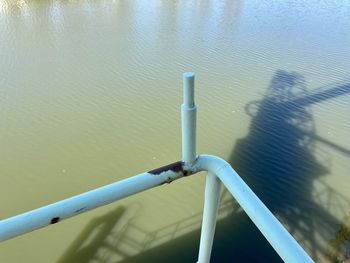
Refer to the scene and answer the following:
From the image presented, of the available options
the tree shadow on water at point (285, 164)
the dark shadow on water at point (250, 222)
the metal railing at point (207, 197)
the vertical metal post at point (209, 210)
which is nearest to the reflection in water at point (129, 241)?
the dark shadow on water at point (250, 222)

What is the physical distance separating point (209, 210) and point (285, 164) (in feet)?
10.5

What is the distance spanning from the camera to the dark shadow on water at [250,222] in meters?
3.02

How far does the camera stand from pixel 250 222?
3309 mm

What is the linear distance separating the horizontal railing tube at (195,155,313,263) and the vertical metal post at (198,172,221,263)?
4cm

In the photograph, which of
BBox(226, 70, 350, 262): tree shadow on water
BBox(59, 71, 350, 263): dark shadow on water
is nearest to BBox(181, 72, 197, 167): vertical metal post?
BBox(59, 71, 350, 263): dark shadow on water

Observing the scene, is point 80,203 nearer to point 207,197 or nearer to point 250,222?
point 207,197

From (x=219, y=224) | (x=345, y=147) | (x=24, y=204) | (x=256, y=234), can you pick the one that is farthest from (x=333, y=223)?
(x=24, y=204)

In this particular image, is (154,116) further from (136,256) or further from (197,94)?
(136,256)

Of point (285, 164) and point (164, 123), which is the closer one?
point (285, 164)

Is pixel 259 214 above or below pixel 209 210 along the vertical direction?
above

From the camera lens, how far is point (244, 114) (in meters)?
5.01

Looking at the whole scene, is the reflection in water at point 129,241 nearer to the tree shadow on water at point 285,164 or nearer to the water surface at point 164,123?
the water surface at point 164,123

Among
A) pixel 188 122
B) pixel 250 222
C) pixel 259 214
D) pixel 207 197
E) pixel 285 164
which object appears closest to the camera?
pixel 259 214

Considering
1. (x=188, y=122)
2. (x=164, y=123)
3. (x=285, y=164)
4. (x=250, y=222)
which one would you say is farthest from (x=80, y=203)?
(x=164, y=123)
